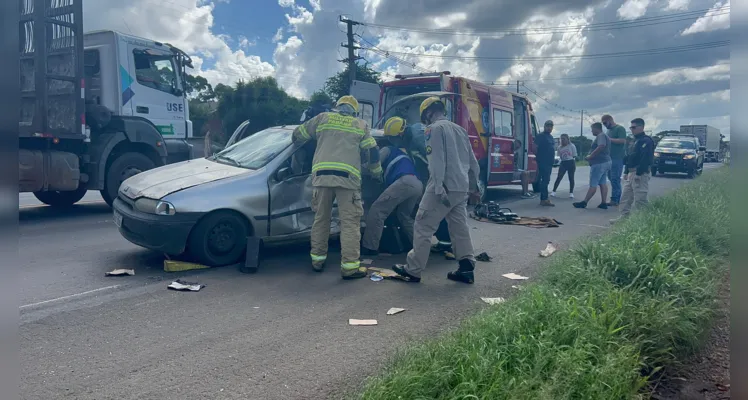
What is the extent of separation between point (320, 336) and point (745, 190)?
10.2 ft

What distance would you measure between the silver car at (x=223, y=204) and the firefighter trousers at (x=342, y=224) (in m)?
0.46

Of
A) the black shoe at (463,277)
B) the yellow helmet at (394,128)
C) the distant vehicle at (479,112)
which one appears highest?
the distant vehicle at (479,112)

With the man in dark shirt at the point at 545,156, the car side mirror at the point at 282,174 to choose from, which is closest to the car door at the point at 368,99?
the man in dark shirt at the point at 545,156

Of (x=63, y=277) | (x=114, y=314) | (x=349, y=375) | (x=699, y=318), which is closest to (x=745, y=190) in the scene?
(x=349, y=375)

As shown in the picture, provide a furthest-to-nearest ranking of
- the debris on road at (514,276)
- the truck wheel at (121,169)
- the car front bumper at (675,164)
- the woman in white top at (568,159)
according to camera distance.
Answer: the car front bumper at (675,164) < the woman in white top at (568,159) < the truck wheel at (121,169) < the debris on road at (514,276)

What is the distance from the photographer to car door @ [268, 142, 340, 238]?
614 cm

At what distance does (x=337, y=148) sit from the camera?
577 centimetres

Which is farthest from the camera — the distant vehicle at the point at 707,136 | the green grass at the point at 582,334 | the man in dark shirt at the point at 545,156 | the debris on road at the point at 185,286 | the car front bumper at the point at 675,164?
the distant vehicle at the point at 707,136

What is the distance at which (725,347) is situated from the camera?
3.95 meters

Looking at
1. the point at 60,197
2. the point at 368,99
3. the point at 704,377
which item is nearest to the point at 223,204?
the point at 704,377

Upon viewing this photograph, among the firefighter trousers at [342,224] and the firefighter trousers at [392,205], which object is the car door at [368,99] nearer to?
the firefighter trousers at [392,205]

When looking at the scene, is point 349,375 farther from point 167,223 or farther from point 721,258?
point 721,258

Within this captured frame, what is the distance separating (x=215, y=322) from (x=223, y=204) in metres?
1.71

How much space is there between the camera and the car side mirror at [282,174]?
20.3ft
